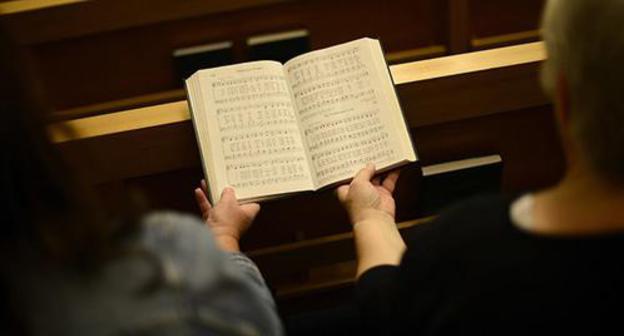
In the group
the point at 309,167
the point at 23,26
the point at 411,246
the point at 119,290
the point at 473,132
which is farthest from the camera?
the point at 23,26

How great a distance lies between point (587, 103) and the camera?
628 millimetres

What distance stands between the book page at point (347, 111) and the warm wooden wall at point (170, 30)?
1.41 feet

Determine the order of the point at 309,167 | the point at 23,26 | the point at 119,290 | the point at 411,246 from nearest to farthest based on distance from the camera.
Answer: the point at 119,290 < the point at 411,246 < the point at 309,167 < the point at 23,26

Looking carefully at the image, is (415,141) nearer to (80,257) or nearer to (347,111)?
(347,111)

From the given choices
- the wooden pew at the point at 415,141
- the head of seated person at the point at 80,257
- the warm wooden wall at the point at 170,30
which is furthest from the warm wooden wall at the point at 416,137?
the head of seated person at the point at 80,257

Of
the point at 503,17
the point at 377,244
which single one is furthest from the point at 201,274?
the point at 503,17

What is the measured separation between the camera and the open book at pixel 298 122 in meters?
1.09

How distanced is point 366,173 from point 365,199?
1.6 inches

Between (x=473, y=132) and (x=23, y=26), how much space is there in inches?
36.6

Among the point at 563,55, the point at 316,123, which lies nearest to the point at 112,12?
the point at 316,123

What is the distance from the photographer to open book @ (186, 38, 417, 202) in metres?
1.09

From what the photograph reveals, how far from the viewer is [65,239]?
0.55m

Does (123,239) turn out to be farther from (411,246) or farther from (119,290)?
(411,246)

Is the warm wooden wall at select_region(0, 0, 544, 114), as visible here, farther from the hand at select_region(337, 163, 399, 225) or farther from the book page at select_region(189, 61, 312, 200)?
the hand at select_region(337, 163, 399, 225)
